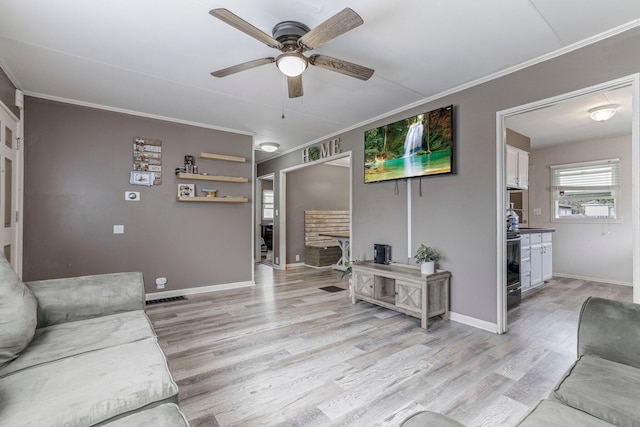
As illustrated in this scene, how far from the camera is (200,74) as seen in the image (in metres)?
2.98

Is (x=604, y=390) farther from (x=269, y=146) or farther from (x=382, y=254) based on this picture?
(x=269, y=146)

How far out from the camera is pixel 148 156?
13.6 feet

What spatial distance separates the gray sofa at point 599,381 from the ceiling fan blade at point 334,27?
1924 millimetres

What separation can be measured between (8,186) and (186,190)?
1846mm

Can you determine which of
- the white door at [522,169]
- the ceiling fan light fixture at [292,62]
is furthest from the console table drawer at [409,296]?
the white door at [522,169]

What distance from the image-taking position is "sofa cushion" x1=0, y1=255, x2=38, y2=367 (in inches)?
54.8

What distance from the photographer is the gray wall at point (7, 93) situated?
2855 mm

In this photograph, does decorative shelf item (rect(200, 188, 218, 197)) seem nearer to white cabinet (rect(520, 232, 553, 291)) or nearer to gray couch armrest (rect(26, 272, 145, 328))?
gray couch armrest (rect(26, 272, 145, 328))

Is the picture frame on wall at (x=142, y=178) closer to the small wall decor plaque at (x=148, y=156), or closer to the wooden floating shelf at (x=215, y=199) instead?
the small wall decor plaque at (x=148, y=156)

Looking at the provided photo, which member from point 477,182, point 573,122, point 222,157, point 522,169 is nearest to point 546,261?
point 522,169

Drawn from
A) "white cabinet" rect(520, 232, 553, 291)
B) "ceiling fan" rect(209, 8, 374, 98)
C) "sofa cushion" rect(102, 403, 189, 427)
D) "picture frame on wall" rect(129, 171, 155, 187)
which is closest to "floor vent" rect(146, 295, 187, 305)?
"picture frame on wall" rect(129, 171, 155, 187)

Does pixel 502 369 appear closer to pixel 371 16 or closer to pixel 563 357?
pixel 563 357

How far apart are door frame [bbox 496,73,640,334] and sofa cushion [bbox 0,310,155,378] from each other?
3.01m

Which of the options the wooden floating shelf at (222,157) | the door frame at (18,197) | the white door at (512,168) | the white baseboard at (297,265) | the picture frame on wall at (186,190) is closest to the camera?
the door frame at (18,197)
